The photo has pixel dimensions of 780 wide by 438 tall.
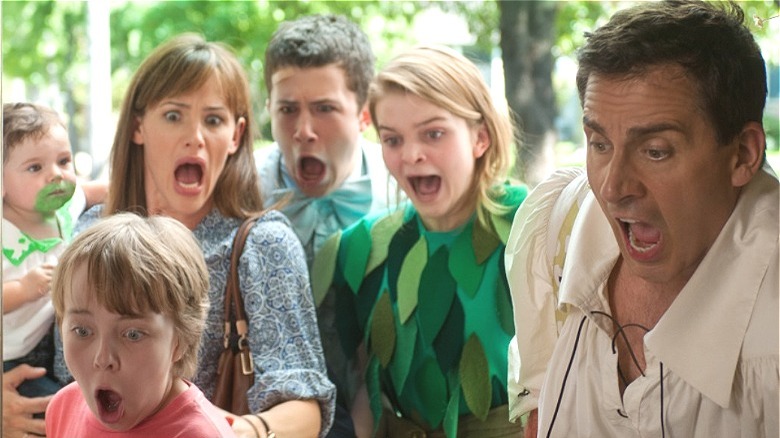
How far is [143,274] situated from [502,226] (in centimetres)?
63

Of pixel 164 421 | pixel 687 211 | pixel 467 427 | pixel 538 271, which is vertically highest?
pixel 687 211

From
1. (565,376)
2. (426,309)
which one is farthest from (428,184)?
(565,376)

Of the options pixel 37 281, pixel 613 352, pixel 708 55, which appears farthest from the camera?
pixel 37 281

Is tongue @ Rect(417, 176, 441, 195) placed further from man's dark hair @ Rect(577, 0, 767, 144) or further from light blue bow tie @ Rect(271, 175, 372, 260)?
man's dark hair @ Rect(577, 0, 767, 144)

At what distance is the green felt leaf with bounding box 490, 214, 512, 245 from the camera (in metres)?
1.80

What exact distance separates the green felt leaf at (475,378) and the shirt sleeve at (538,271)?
0.18 metres

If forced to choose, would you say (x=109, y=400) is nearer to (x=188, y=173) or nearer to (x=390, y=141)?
(x=188, y=173)

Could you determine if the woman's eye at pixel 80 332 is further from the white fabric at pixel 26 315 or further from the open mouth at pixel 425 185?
the open mouth at pixel 425 185

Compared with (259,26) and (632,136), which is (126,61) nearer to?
(259,26)

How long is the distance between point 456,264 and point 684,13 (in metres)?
0.73

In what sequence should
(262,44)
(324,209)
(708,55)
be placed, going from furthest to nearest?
(262,44) → (324,209) → (708,55)

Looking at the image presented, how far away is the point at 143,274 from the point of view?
149 cm

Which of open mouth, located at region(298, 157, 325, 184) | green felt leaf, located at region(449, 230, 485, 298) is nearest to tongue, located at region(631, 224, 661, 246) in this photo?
green felt leaf, located at region(449, 230, 485, 298)

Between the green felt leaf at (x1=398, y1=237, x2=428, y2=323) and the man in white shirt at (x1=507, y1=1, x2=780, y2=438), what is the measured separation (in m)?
0.59
